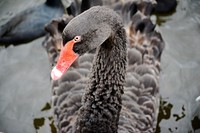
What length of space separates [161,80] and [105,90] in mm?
1327

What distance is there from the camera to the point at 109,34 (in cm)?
253

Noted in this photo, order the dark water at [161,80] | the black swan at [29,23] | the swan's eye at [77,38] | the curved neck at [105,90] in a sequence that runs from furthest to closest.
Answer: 1. the black swan at [29,23]
2. the dark water at [161,80]
3. the curved neck at [105,90]
4. the swan's eye at [77,38]

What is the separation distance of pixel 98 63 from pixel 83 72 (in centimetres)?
62

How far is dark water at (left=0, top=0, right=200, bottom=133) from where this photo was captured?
3857 millimetres

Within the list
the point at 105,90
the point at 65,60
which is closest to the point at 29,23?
the point at 105,90

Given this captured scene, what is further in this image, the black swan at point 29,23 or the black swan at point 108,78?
the black swan at point 29,23

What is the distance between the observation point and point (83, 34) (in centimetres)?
240

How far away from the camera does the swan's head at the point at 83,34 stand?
7.82 feet

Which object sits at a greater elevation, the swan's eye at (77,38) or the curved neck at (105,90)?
the swan's eye at (77,38)

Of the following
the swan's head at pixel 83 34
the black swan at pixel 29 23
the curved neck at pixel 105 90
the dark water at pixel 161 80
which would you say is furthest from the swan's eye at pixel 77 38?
the black swan at pixel 29 23

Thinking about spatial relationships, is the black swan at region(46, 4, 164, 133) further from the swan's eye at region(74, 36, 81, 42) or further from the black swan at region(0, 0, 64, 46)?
the black swan at region(0, 0, 64, 46)

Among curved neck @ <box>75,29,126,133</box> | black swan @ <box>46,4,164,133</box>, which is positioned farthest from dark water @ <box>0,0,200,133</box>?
curved neck @ <box>75,29,126,133</box>

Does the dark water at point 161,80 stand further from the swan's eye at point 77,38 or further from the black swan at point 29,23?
the swan's eye at point 77,38

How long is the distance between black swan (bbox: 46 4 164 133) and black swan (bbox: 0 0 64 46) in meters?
0.62
